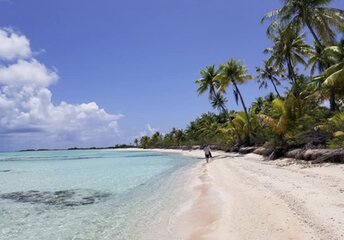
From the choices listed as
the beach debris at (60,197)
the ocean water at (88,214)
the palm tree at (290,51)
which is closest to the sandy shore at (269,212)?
the ocean water at (88,214)

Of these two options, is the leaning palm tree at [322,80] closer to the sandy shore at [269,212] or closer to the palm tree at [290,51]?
the palm tree at [290,51]

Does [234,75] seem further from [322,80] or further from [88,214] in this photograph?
[88,214]

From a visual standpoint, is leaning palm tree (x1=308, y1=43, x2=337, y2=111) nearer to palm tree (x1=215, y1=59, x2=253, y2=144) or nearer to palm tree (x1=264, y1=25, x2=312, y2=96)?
palm tree (x1=264, y1=25, x2=312, y2=96)

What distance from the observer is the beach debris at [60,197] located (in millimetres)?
10898

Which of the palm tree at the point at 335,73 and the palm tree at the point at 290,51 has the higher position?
the palm tree at the point at 290,51

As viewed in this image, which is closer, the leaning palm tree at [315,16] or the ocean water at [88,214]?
the ocean water at [88,214]

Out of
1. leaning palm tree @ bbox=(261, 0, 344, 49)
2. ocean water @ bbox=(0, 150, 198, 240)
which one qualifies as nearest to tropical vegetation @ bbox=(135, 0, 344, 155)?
leaning palm tree @ bbox=(261, 0, 344, 49)

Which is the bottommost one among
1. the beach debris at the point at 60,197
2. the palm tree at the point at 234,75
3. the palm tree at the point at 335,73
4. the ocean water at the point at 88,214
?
the ocean water at the point at 88,214

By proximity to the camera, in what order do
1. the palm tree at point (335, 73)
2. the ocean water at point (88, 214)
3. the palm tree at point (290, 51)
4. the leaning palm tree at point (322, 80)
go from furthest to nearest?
1. the palm tree at point (290, 51)
2. the leaning palm tree at point (322, 80)
3. the palm tree at point (335, 73)
4. the ocean water at point (88, 214)

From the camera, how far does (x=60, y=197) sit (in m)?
12.1

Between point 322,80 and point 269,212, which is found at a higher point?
point 322,80

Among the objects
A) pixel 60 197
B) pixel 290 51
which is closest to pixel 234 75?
pixel 290 51

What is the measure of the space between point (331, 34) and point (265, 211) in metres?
18.7

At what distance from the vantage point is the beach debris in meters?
10.9
